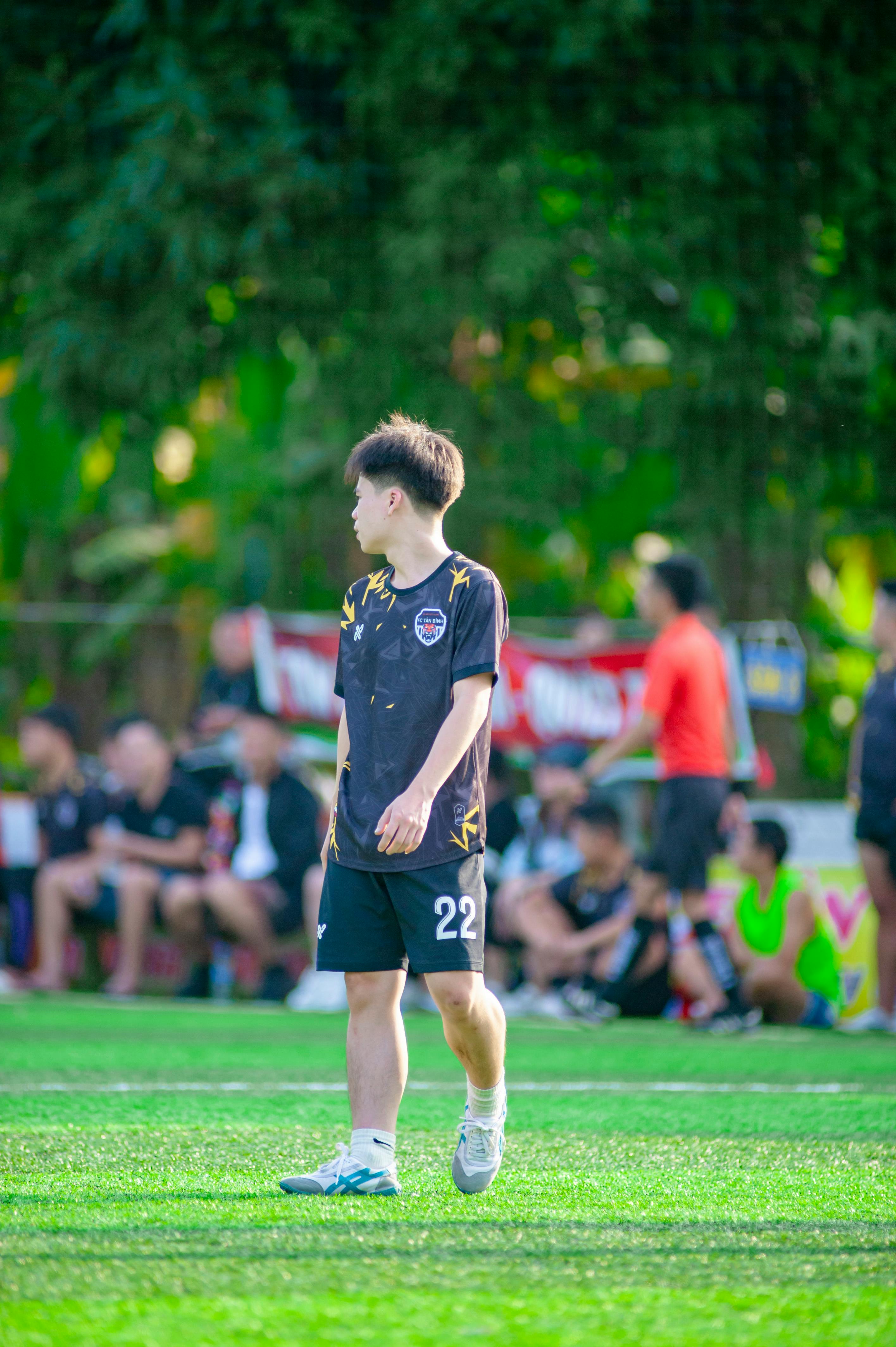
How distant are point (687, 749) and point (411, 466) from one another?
4483mm

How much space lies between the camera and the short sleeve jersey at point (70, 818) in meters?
10.5

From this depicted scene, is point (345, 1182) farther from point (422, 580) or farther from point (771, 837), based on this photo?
point (771, 837)

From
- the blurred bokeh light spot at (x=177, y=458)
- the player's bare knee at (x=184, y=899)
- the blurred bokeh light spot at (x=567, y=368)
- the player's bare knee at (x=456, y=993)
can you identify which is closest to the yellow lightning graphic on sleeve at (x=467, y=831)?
the player's bare knee at (x=456, y=993)

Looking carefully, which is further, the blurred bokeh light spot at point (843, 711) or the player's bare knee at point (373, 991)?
the blurred bokeh light spot at point (843, 711)

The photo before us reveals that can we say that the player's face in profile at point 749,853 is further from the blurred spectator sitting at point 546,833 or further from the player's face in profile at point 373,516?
the player's face in profile at point 373,516

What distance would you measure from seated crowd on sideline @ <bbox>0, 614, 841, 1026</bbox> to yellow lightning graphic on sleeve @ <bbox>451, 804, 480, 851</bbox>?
496 centimetres

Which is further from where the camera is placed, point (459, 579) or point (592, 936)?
point (592, 936)

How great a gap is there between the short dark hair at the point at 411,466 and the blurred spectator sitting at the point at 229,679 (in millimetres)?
6819

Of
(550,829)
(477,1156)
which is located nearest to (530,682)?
(550,829)

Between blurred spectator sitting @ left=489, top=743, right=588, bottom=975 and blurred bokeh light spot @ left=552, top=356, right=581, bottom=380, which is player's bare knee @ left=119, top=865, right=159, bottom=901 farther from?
blurred bokeh light spot @ left=552, top=356, right=581, bottom=380

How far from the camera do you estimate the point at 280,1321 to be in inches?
106

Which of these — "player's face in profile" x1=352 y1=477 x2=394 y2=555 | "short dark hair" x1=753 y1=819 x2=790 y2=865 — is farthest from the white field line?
"short dark hair" x1=753 y1=819 x2=790 y2=865

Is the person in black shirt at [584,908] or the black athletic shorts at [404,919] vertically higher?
the black athletic shorts at [404,919]

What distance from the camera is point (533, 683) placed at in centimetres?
1102
